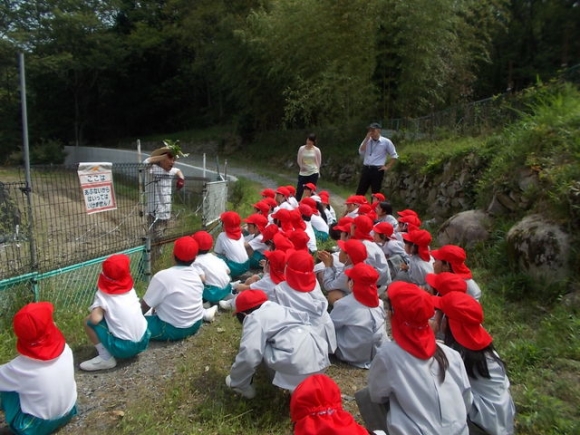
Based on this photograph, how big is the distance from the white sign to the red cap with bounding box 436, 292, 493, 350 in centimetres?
338

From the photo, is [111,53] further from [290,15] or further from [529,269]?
[529,269]

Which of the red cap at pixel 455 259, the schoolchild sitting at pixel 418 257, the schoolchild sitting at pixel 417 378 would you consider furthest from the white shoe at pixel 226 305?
the schoolchild sitting at pixel 417 378

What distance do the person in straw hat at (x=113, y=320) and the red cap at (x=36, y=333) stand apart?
0.70m

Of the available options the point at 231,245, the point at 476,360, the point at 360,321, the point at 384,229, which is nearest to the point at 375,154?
the point at 384,229

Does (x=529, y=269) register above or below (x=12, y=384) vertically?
above

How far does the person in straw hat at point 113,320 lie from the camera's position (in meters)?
3.44

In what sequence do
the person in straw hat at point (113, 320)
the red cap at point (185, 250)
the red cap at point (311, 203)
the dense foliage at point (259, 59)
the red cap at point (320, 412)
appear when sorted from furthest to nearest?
the dense foliage at point (259, 59), the red cap at point (311, 203), the red cap at point (185, 250), the person in straw hat at point (113, 320), the red cap at point (320, 412)

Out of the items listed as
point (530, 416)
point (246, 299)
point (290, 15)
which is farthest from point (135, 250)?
point (290, 15)

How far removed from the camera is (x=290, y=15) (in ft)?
52.6

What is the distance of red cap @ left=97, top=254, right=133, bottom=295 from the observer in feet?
11.3

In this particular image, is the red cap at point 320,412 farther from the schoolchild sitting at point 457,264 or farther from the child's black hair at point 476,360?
the schoolchild sitting at point 457,264

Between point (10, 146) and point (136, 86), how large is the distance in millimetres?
9688

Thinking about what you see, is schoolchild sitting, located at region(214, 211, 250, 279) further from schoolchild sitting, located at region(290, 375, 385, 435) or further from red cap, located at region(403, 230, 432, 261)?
schoolchild sitting, located at region(290, 375, 385, 435)

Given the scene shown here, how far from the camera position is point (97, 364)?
11.5ft
